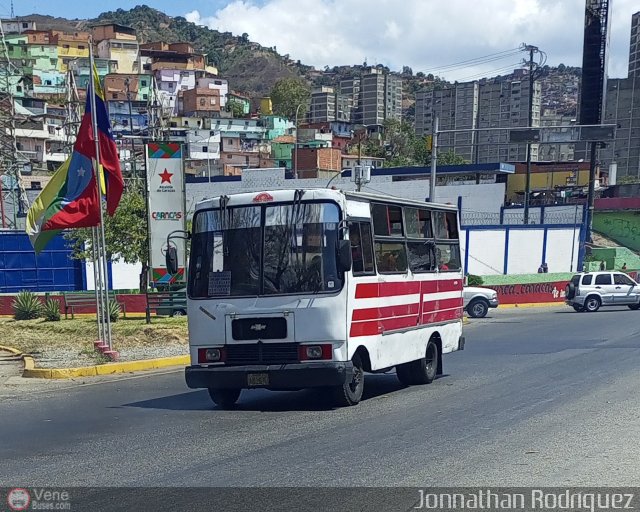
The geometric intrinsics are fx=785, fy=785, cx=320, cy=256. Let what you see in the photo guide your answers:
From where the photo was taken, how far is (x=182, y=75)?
507ft

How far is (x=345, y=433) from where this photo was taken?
9172 mm

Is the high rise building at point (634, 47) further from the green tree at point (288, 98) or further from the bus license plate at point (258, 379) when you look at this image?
the bus license plate at point (258, 379)

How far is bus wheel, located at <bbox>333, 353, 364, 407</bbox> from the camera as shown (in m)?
10.9

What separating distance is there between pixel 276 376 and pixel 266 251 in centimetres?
171

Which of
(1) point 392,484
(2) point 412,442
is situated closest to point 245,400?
(2) point 412,442

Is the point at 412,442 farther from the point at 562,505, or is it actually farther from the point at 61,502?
the point at 61,502

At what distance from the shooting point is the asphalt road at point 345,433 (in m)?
7.32

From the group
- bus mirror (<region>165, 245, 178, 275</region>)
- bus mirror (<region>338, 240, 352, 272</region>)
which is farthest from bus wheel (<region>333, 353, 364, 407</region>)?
bus mirror (<region>165, 245, 178, 275</region>)

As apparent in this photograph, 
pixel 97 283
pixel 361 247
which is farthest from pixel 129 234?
pixel 361 247

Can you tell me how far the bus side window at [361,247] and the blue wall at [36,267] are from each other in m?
30.4

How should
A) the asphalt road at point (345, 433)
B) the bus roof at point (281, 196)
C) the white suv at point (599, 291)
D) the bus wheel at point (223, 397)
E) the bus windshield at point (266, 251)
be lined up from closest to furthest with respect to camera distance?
the asphalt road at point (345, 433), the bus windshield at point (266, 251), the bus roof at point (281, 196), the bus wheel at point (223, 397), the white suv at point (599, 291)

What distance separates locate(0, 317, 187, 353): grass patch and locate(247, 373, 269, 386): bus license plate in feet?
29.2

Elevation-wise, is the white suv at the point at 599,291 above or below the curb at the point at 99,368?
below

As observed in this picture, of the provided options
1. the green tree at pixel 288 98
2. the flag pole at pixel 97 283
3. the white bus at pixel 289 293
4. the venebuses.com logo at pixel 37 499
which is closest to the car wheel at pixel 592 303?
the flag pole at pixel 97 283
